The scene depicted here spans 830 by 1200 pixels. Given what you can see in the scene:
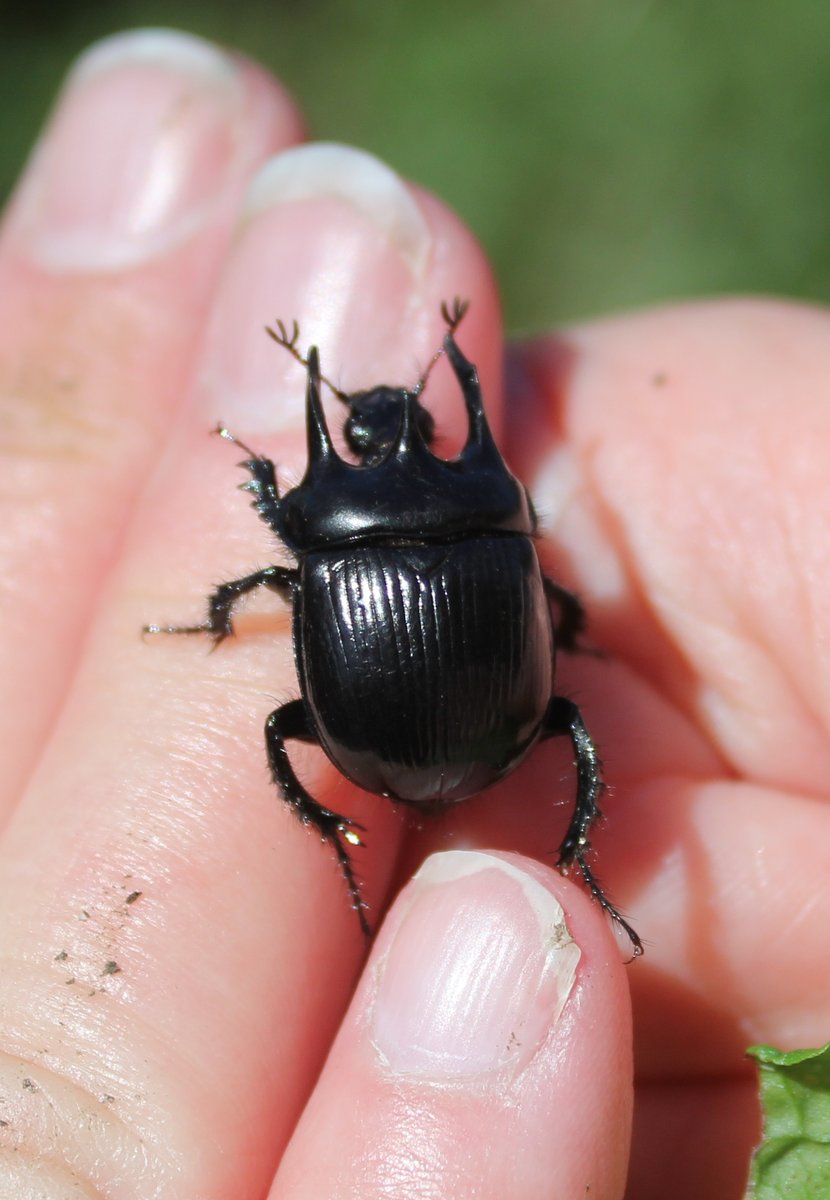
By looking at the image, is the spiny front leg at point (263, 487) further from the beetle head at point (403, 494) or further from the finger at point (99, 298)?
the finger at point (99, 298)

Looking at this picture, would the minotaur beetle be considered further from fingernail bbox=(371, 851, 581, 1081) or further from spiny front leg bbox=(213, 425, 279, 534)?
fingernail bbox=(371, 851, 581, 1081)

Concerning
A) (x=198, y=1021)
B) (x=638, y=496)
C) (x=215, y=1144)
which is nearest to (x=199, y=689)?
(x=198, y=1021)

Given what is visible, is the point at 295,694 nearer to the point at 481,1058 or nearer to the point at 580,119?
the point at 481,1058

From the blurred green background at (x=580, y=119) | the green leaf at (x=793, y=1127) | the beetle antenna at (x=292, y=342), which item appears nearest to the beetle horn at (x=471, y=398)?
the beetle antenna at (x=292, y=342)

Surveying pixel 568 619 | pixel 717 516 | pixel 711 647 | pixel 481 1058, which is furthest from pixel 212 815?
pixel 717 516

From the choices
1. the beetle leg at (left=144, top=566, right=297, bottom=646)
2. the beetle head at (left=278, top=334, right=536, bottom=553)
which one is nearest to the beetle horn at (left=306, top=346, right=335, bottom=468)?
the beetle head at (left=278, top=334, right=536, bottom=553)

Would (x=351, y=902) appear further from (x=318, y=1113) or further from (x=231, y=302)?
(x=231, y=302)

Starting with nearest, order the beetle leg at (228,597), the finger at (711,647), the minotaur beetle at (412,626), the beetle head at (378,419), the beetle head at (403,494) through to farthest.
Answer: the minotaur beetle at (412,626) < the beetle head at (403,494) < the beetle leg at (228,597) < the finger at (711,647) < the beetle head at (378,419)
